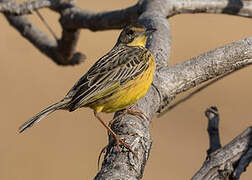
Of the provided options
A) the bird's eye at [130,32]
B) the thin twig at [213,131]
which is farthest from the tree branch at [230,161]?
the bird's eye at [130,32]

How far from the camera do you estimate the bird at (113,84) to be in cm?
516

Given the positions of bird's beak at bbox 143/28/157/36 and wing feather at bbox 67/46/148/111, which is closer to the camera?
wing feather at bbox 67/46/148/111

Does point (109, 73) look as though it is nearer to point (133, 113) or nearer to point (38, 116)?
point (133, 113)

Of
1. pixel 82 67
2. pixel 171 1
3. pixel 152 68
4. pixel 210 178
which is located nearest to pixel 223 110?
pixel 82 67

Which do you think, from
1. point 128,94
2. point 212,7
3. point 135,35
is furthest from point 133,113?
point 212,7

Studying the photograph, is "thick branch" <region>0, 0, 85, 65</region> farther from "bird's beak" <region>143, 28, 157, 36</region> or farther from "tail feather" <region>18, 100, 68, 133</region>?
"tail feather" <region>18, 100, 68, 133</region>

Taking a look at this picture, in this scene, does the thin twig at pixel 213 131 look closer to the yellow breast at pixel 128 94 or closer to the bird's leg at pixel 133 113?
the yellow breast at pixel 128 94

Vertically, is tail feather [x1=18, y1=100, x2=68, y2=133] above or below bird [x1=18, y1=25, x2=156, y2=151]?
below

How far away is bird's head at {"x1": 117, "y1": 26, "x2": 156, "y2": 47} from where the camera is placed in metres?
5.99

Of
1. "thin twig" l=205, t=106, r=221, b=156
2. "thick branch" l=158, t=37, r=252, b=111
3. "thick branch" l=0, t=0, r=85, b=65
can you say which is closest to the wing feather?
"thick branch" l=158, t=37, r=252, b=111

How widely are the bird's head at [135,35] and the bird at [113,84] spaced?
0.02m

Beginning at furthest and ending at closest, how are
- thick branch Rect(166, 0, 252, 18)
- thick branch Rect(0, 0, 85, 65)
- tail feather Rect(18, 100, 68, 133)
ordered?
thick branch Rect(0, 0, 85, 65)
thick branch Rect(166, 0, 252, 18)
tail feather Rect(18, 100, 68, 133)

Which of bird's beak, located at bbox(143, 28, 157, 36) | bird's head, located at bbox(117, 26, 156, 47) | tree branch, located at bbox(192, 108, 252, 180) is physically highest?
bird's head, located at bbox(117, 26, 156, 47)

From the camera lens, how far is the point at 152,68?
5.48 meters
